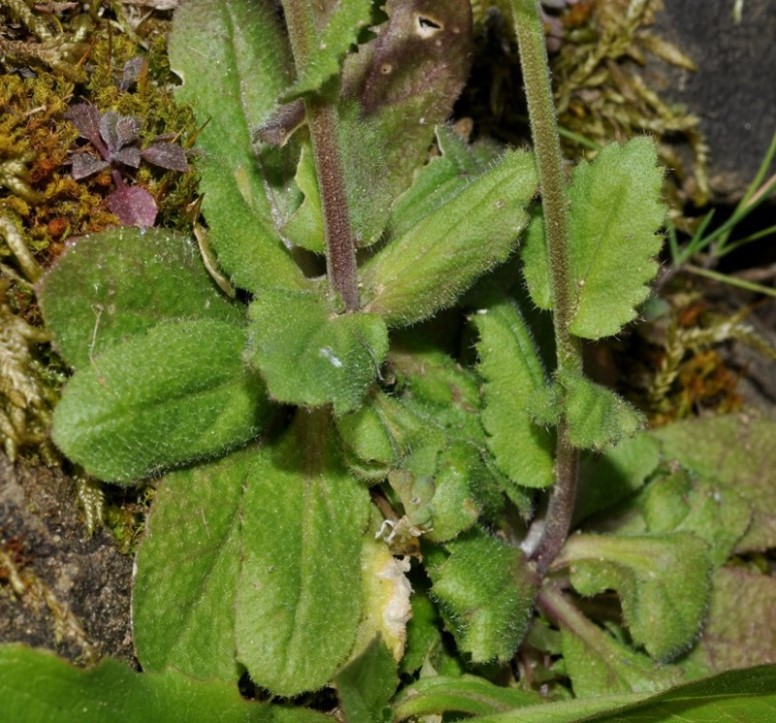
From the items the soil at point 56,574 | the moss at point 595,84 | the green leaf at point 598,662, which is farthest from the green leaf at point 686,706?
the moss at point 595,84

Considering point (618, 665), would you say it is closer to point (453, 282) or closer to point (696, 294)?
point (453, 282)

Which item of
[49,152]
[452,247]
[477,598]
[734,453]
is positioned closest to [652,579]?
[477,598]

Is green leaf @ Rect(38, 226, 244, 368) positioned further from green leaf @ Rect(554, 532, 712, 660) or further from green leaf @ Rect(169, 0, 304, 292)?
green leaf @ Rect(554, 532, 712, 660)

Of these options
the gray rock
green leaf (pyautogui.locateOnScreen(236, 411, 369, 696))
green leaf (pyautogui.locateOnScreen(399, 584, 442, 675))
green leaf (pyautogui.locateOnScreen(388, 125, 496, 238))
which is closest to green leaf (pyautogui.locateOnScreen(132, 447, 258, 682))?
green leaf (pyautogui.locateOnScreen(236, 411, 369, 696))

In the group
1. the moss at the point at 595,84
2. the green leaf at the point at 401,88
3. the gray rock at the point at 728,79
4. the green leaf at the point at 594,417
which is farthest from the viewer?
the gray rock at the point at 728,79

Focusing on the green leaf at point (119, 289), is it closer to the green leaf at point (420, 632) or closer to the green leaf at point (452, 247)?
the green leaf at point (452, 247)
